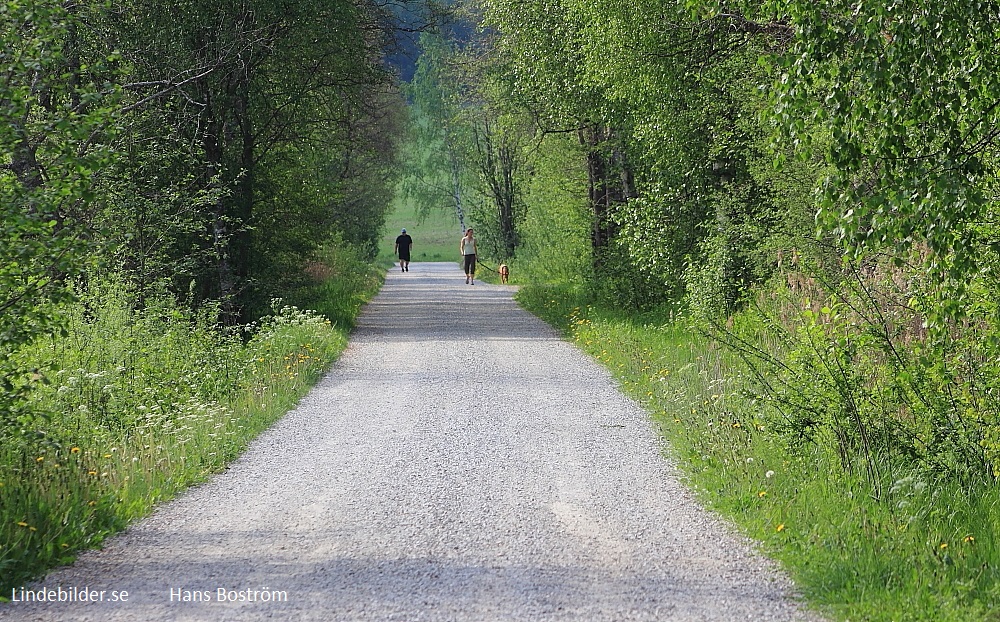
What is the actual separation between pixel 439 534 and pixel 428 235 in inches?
4021

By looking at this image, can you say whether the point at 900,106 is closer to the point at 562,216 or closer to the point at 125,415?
the point at 125,415

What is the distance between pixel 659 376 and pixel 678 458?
12.7 feet

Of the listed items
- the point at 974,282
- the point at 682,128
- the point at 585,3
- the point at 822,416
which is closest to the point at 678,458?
the point at 822,416

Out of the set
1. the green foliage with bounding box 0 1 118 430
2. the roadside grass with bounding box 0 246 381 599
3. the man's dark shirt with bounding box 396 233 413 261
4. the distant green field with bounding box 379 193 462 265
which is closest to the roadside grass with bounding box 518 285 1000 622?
the roadside grass with bounding box 0 246 381 599

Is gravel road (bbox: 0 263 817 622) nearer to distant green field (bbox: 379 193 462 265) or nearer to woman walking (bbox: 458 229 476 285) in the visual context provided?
woman walking (bbox: 458 229 476 285)

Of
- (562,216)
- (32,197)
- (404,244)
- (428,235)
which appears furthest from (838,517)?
(428,235)

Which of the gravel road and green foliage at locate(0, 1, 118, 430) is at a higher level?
green foliage at locate(0, 1, 118, 430)

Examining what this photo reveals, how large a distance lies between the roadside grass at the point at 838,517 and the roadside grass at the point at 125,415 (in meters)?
3.76

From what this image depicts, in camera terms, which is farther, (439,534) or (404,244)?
(404,244)

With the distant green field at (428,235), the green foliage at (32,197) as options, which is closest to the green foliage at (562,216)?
the green foliage at (32,197)

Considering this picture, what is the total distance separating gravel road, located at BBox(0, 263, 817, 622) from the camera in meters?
5.07

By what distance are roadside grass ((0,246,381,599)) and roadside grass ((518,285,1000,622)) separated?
376 centimetres

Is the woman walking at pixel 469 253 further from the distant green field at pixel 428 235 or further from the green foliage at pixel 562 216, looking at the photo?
the distant green field at pixel 428 235

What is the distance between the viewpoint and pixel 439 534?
6.33 m
